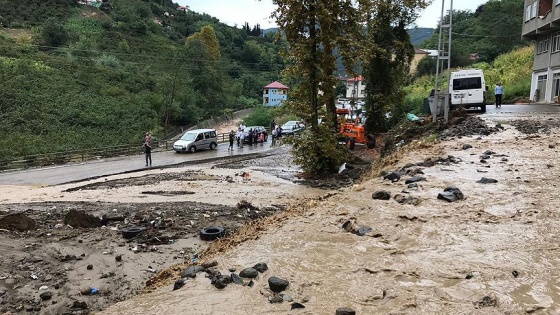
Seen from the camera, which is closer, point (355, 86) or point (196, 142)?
point (196, 142)

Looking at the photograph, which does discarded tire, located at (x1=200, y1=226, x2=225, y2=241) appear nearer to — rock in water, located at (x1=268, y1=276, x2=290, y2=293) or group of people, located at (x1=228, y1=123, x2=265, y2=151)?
rock in water, located at (x1=268, y1=276, x2=290, y2=293)

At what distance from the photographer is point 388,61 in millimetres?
28094

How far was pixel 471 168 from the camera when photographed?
974 cm

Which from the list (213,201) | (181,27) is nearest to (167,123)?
(213,201)

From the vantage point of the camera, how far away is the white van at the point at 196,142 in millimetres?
32438

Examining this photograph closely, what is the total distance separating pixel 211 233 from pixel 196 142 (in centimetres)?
2504

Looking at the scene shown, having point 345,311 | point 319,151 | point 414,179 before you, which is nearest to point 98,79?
point 319,151

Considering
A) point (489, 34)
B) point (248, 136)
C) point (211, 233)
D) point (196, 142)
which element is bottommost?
point (196, 142)

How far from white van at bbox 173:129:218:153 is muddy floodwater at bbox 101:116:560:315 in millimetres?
25192

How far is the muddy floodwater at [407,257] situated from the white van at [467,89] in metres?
14.3

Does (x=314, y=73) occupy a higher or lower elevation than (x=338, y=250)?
higher

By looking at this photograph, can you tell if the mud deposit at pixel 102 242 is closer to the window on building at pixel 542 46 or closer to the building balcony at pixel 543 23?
the building balcony at pixel 543 23

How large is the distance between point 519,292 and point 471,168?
236 inches

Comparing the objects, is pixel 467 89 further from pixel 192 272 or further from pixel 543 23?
pixel 192 272
